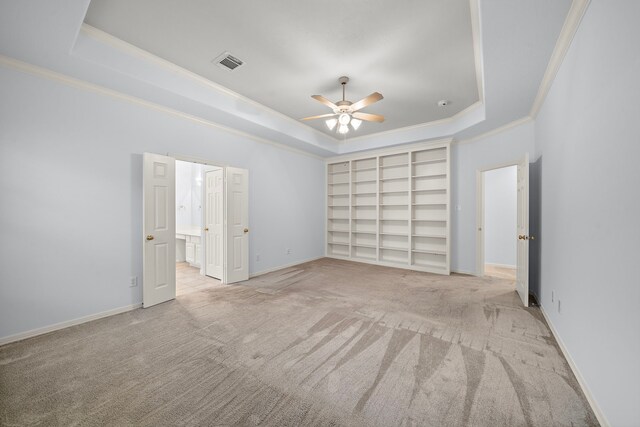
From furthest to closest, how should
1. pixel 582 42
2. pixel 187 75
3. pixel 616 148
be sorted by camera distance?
pixel 187 75, pixel 582 42, pixel 616 148

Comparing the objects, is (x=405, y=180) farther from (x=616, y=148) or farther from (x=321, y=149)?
(x=616, y=148)

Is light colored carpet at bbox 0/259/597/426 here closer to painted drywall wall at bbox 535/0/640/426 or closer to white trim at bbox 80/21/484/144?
painted drywall wall at bbox 535/0/640/426

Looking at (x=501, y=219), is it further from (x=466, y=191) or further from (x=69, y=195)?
(x=69, y=195)

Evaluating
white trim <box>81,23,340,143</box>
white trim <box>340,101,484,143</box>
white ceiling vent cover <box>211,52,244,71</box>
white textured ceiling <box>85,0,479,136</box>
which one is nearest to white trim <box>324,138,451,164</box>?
white trim <box>340,101,484,143</box>

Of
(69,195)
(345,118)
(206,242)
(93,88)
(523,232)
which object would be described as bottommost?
(206,242)

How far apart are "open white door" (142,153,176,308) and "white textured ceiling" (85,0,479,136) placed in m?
1.43

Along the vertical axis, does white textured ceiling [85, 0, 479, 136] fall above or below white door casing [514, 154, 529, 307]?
above

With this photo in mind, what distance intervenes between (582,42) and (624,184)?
1321 millimetres

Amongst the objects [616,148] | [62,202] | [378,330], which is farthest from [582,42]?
[62,202]

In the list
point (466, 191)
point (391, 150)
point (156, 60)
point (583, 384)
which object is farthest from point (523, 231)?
point (156, 60)

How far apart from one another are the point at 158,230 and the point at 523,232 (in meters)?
5.20

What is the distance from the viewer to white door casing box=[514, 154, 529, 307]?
3.48m

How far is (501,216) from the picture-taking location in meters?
6.04

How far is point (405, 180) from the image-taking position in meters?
6.00
